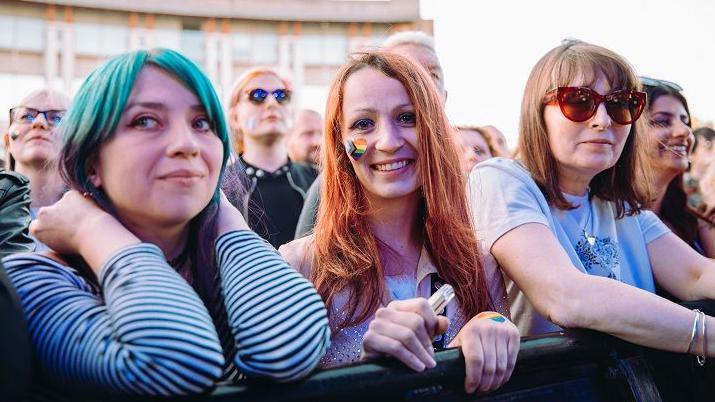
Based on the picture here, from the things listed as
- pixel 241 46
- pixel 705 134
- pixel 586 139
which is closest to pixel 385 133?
pixel 586 139

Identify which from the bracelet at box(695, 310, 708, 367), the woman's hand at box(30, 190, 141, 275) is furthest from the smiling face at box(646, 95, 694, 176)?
the woman's hand at box(30, 190, 141, 275)

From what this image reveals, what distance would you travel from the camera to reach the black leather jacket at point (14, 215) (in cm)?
200

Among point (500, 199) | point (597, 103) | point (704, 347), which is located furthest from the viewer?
point (597, 103)

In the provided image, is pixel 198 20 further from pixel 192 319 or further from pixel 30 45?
pixel 192 319

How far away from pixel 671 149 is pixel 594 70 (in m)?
1.13

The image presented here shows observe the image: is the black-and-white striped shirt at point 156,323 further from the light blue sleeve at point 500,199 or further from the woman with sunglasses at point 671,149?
the woman with sunglasses at point 671,149

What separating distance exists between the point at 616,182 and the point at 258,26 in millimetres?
25334

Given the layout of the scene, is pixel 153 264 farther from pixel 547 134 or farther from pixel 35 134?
pixel 35 134

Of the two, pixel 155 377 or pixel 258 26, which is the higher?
A: pixel 258 26

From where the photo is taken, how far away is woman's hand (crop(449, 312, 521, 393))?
45.5 inches

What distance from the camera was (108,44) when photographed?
23.8 metres

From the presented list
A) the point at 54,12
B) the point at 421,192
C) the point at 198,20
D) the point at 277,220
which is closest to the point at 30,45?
the point at 54,12

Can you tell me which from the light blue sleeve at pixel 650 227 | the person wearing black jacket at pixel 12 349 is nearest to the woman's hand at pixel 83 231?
the person wearing black jacket at pixel 12 349

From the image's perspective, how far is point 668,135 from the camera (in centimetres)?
281
